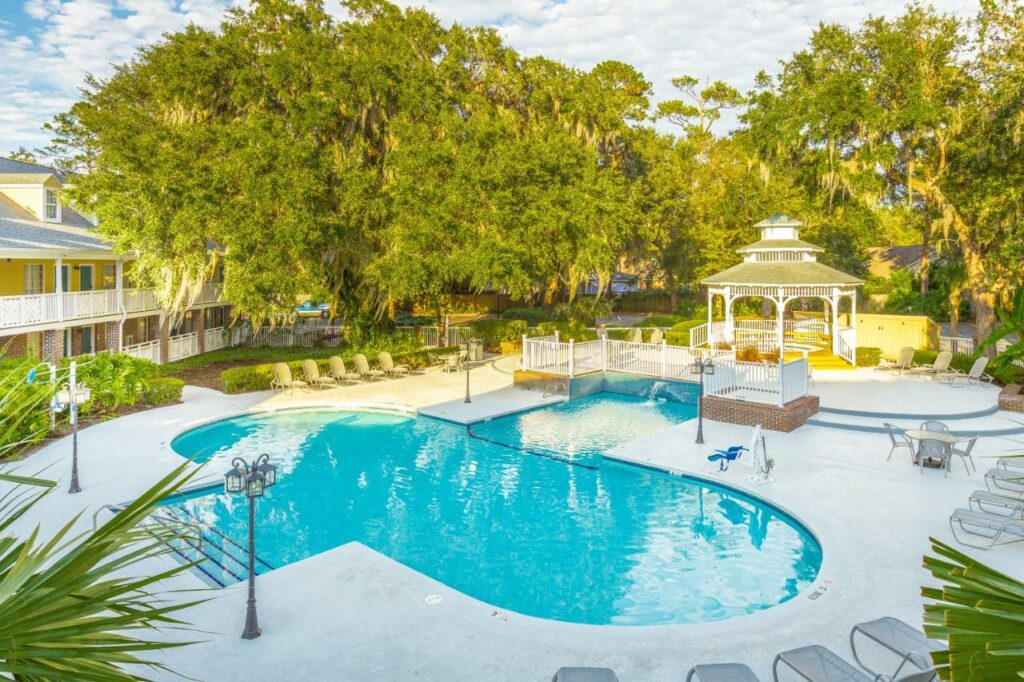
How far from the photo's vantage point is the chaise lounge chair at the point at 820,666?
222 inches

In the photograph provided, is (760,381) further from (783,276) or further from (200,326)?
(200,326)

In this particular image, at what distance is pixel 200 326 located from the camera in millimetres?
27969

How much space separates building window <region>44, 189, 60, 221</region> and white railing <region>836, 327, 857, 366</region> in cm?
2805

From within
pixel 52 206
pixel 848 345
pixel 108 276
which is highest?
pixel 52 206

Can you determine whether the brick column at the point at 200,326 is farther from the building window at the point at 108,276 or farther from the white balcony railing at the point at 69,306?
the building window at the point at 108,276

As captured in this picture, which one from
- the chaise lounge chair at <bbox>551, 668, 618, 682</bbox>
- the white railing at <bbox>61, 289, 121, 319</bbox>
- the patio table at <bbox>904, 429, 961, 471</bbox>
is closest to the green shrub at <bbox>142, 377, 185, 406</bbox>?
the white railing at <bbox>61, 289, 121, 319</bbox>

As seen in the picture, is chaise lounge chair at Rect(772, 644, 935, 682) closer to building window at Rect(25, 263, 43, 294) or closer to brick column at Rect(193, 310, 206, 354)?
building window at Rect(25, 263, 43, 294)

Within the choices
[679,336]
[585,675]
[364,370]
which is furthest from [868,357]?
[585,675]

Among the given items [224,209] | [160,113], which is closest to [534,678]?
[224,209]

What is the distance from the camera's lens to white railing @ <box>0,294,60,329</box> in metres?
17.9

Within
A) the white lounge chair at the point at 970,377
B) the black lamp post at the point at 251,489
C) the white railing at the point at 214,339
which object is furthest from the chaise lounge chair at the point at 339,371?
the white lounge chair at the point at 970,377

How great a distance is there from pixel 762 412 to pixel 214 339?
76.4ft

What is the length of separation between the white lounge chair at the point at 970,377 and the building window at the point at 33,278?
29.0 meters

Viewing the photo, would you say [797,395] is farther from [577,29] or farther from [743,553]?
[577,29]
